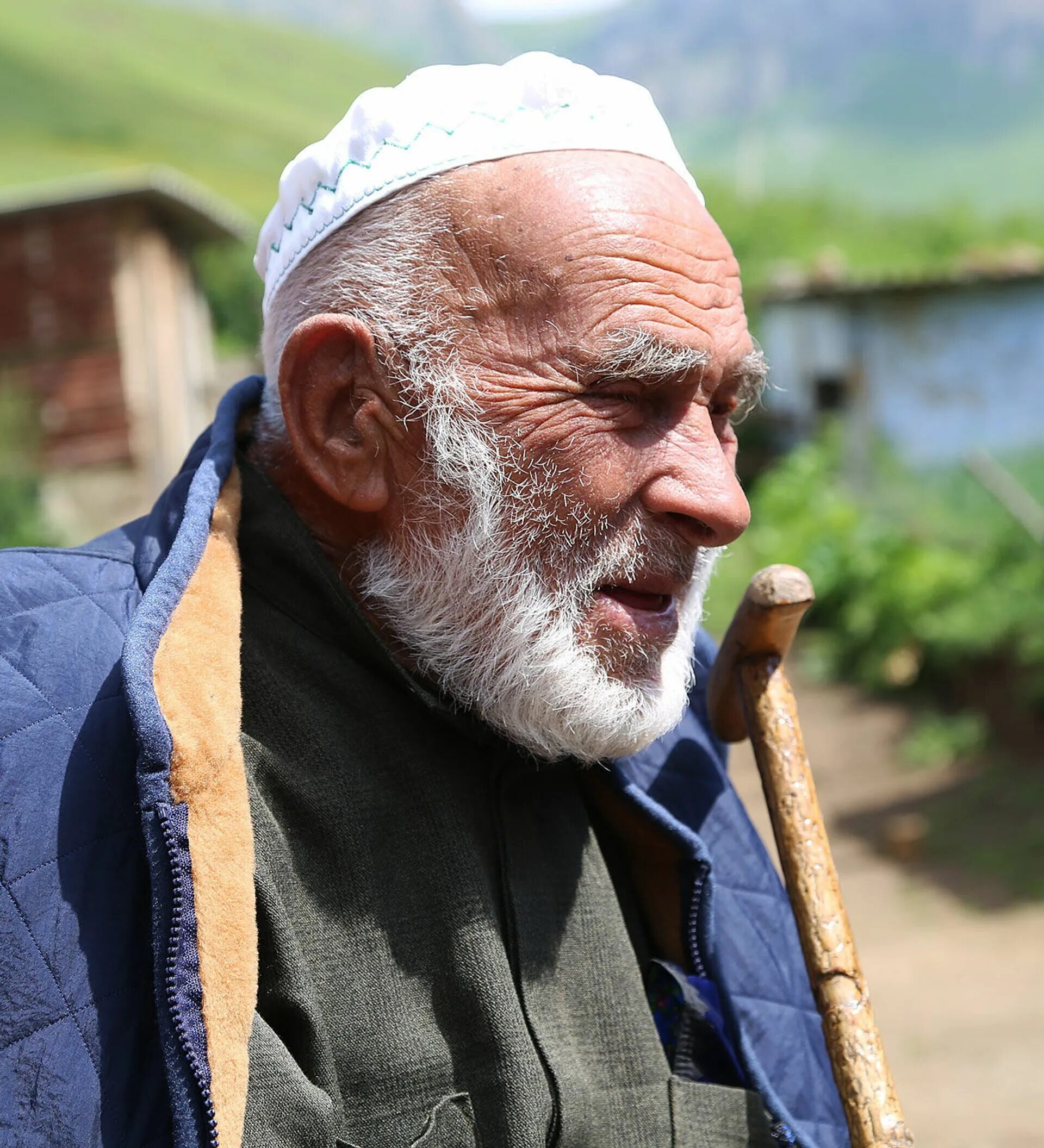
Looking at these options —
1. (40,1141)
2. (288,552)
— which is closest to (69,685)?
(288,552)

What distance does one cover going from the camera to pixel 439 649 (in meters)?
1.72

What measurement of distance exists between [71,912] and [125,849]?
0.08 m

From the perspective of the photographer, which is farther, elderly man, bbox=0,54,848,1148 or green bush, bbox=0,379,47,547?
green bush, bbox=0,379,47,547

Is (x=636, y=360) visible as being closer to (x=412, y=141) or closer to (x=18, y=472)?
(x=412, y=141)

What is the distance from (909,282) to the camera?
11.9m

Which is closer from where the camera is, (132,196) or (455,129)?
(455,129)

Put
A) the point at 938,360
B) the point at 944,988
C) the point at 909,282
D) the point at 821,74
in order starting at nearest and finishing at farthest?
1. the point at 944,988
2. the point at 909,282
3. the point at 938,360
4. the point at 821,74

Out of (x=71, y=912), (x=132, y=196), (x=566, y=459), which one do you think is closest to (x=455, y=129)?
(x=566, y=459)

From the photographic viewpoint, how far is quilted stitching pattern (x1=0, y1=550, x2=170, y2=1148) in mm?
1202

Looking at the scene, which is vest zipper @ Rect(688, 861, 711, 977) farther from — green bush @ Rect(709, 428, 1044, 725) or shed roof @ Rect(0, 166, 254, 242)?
shed roof @ Rect(0, 166, 254, 242)

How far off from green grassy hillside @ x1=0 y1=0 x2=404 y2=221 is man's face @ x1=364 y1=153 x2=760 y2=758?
126 feet

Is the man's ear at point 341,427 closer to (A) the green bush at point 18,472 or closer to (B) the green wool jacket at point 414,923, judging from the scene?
(B) the green wool jacket at point 414,923

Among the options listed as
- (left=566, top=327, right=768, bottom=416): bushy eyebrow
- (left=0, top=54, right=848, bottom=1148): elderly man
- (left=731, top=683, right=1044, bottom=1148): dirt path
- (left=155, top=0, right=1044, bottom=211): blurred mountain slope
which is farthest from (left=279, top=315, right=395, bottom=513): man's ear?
(left=155, top=0, right=1044, bottom=211): blurred mountain slope

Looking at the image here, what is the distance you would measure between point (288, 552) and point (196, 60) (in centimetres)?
9477
